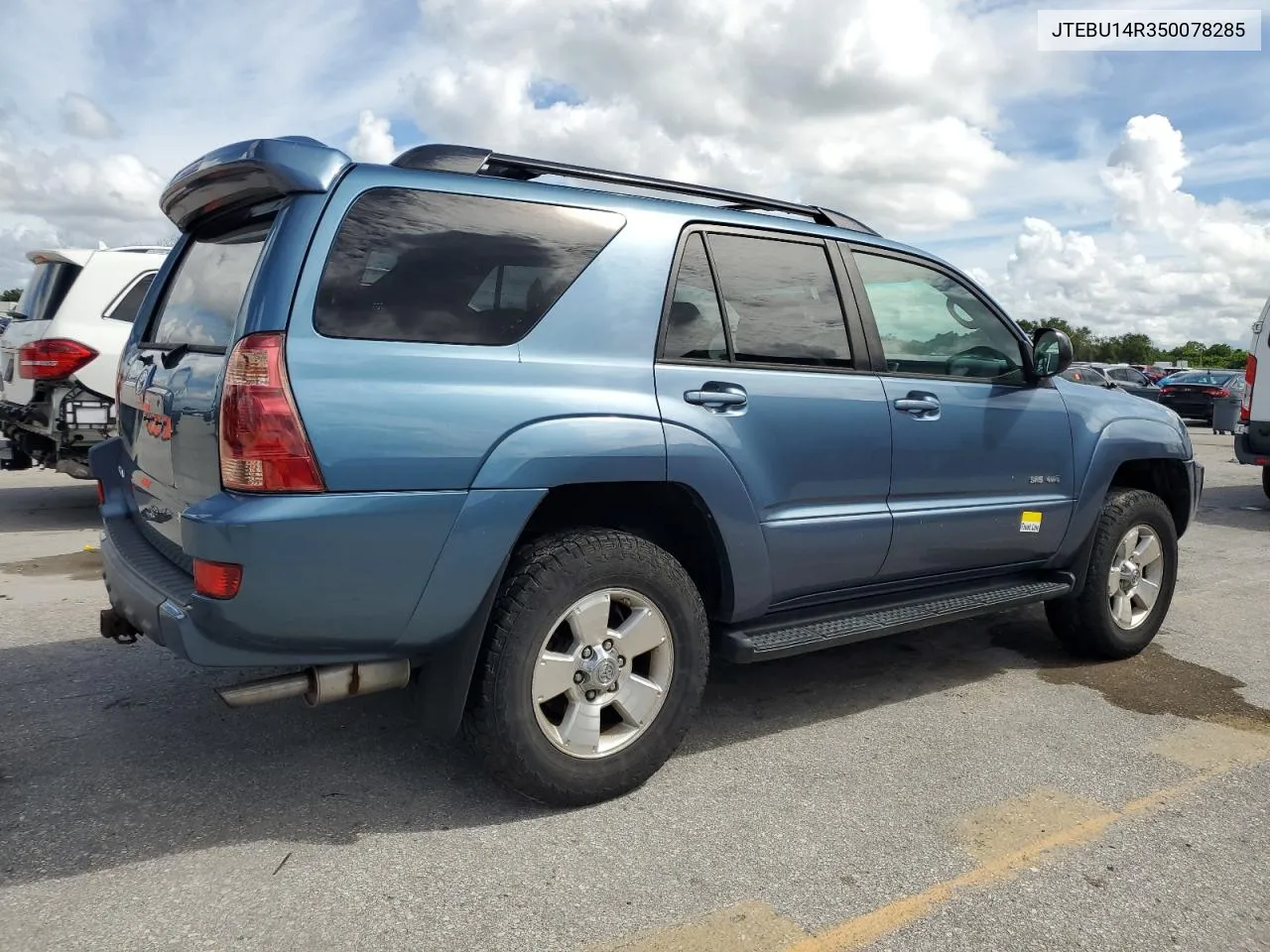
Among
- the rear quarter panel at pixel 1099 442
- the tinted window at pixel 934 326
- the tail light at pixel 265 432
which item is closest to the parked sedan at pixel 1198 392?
the rear quarter panel at pixel 1099 442

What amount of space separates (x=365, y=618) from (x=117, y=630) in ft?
4.02

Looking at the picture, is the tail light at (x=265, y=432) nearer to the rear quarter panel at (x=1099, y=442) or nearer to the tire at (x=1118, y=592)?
the rear quarter panel at (x=1099, y=442)

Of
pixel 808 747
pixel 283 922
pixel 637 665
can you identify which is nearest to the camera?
pixel 283 922

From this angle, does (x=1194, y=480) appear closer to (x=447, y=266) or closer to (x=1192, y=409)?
(x=447, y=266)

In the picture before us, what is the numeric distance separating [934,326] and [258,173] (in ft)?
8.49

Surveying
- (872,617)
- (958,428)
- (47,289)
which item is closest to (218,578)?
(872,617)

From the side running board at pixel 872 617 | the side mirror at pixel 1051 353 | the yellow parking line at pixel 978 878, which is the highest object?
the side mirror at pixel 1051 353

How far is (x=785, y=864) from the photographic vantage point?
109 inches

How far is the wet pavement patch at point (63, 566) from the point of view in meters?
5.96

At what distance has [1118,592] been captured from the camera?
15.5 ft

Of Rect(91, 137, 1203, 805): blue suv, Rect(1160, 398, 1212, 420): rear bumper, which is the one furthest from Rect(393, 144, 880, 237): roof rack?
Rect(1160, 398, 1212, 420): rear bumper

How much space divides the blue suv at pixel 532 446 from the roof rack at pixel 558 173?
0.04 feet

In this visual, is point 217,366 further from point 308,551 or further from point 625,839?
point 625,839

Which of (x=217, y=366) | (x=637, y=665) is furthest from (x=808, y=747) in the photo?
(x=217, y=366)
